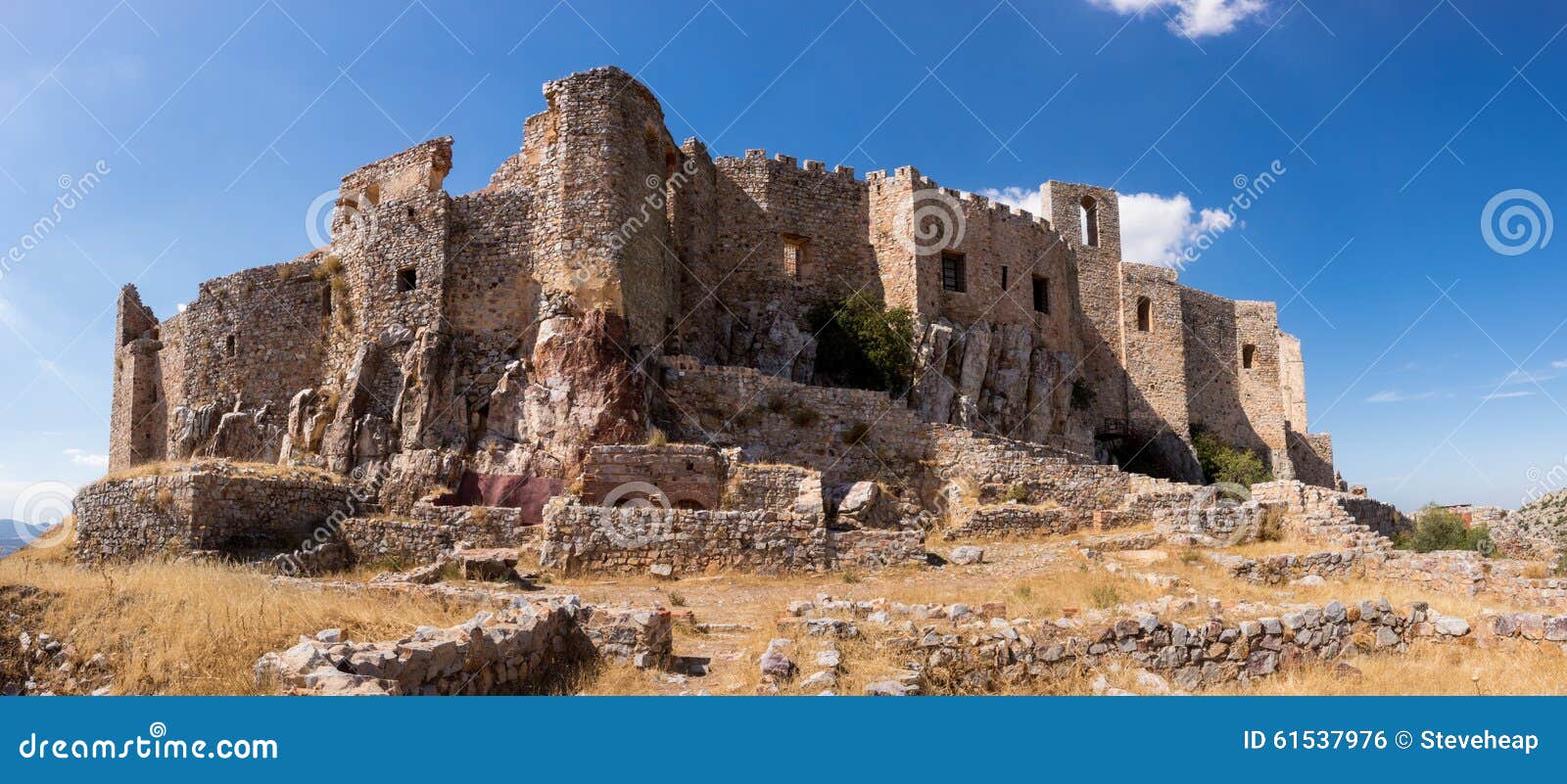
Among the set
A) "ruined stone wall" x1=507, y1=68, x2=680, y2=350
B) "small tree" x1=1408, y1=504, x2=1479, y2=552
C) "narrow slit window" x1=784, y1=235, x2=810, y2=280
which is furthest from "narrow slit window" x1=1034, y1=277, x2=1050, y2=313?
"ruined stone wall" x1=507, y1=68, x2=680, y2=350

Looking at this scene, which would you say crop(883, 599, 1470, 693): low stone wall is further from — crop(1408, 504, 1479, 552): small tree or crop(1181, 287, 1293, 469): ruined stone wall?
crop(1181, 287, 1293, 469): ruined stone wall

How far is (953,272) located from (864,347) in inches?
229

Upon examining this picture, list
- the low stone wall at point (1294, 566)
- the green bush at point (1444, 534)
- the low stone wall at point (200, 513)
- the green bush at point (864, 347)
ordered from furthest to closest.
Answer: the green bush at point (864, 347)
the green bush at point (1444, 534)
the low stone wall at point (200, 513)
the low stone wall at point (1294, 566)

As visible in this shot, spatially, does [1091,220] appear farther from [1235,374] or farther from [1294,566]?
[1294,566]

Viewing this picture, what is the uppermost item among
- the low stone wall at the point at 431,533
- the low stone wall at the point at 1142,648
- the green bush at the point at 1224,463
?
the green bush at the point at 1224,463

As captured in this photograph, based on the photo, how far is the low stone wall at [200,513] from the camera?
1709 centimetres

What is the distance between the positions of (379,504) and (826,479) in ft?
35.5

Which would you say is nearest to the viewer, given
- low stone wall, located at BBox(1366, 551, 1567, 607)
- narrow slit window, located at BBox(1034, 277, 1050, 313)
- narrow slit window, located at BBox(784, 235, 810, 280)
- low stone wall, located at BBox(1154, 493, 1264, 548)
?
low stone wall, located at BBox(1366, 551, 1567, 607)

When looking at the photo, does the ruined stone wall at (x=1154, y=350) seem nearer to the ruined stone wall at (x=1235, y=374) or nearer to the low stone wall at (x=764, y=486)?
the ruined stone wall at (x=1235, y=374)

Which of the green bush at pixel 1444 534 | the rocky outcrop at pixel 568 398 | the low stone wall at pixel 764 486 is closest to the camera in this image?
the low stone wall at pixel 764 486

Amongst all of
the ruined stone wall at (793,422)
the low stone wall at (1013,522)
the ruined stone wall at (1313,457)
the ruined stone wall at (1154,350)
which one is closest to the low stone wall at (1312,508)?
the low stone wall at (1013,522)

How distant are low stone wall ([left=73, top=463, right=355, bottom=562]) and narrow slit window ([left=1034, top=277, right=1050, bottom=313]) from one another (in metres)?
26.3

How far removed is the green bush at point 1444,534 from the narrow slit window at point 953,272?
15.5 metres

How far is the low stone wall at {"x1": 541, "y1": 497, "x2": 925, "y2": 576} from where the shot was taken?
52.4 feet
